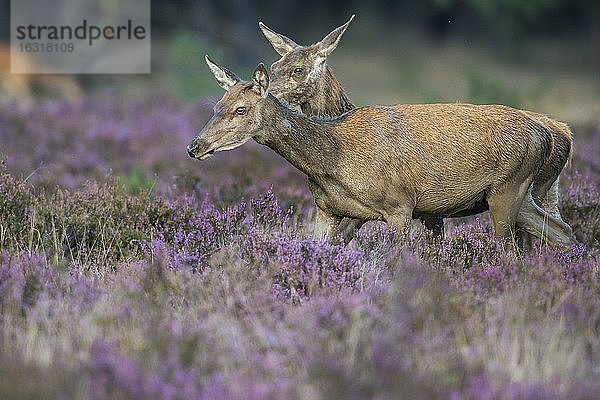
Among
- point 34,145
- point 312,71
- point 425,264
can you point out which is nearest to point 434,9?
point 34,145

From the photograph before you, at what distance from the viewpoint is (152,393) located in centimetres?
456

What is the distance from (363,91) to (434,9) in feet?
22.8

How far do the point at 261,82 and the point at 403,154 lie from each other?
3.93 ft

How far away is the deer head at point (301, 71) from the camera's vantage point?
28.3 feet

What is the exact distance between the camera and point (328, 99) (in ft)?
29.3

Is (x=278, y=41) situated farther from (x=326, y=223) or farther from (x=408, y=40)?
(x=408, y=40)

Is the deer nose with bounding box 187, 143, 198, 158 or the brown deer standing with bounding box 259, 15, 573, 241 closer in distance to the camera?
the deer nose with bounding box 187, 143, 198, 158

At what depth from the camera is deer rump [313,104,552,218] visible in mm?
7613

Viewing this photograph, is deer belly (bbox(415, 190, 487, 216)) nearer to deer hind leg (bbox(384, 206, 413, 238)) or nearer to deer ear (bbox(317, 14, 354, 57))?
deer hind leg (bbox(384, 206, 413, 238))

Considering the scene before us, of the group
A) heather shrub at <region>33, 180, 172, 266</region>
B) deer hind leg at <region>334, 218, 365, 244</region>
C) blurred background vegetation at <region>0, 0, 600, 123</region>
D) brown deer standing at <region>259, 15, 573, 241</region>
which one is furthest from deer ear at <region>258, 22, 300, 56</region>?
blurred background vegetation at <region>0, 0, 600, 123</region>

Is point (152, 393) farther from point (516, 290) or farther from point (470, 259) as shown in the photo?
point (470, 259)

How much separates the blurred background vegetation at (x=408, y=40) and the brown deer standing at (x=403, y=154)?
17.1 meters

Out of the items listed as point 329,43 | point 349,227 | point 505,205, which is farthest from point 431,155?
point 329,43

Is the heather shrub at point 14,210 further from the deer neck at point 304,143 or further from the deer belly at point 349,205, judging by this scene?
the deer belly at point 349,205
